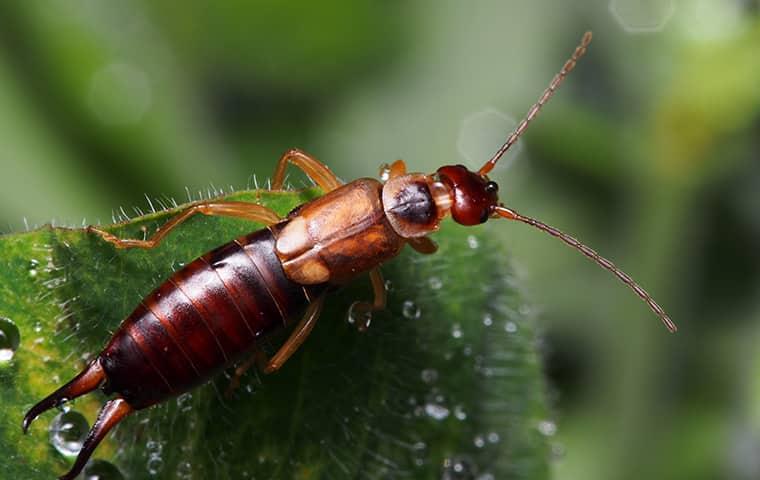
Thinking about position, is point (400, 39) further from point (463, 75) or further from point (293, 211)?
point (293, 211)

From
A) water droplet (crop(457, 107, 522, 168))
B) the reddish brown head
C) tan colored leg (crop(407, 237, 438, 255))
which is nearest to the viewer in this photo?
tan colored leg (crop(407, 237, 438, 255))

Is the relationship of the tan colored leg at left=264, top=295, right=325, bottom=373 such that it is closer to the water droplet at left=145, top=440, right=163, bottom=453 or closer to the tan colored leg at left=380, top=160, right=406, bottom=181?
the water droplet at left=145, top=440, right=163, bottom=453

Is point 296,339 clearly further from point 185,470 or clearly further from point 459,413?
point 459,413

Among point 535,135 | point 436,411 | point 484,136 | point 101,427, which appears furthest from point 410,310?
point 484,136

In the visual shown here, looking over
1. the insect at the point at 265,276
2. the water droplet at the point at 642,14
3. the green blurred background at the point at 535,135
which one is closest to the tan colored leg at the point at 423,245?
the insect at the point at 265,276

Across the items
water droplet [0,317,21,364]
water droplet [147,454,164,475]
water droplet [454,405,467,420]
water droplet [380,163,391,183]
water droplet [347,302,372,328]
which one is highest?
water droplet [0,317,21,364]

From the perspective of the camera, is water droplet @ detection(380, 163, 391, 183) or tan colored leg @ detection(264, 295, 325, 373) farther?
water droplet @ detection(380, 163, 391, 183)

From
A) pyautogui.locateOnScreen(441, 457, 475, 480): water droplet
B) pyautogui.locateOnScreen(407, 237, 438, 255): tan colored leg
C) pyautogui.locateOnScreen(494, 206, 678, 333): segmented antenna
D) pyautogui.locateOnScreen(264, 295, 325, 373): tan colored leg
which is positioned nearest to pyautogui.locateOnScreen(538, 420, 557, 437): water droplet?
pyautogui.locateOnScreen(441, 457, 475, 480): water droplet
